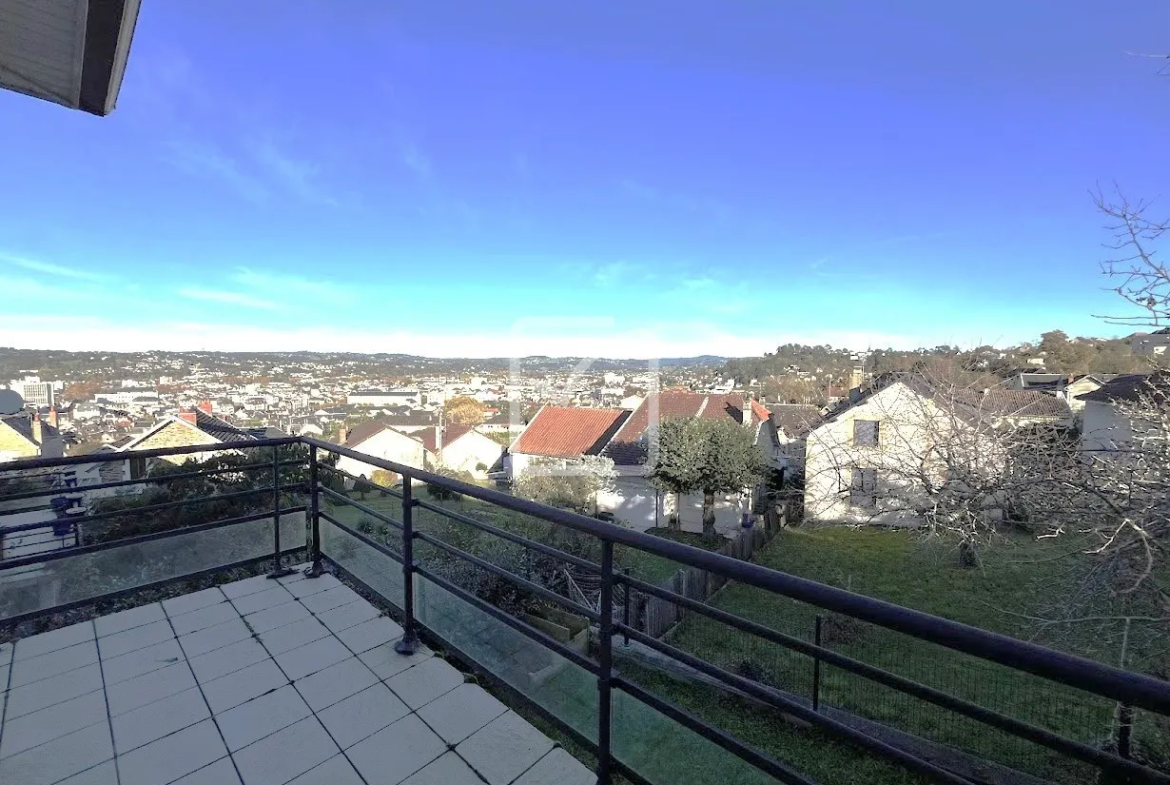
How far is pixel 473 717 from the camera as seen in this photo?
1.94 metres

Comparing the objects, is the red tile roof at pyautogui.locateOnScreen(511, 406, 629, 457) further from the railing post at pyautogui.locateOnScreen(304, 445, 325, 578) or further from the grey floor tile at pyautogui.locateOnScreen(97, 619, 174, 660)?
the grey floor tile at pyautogui.locateOnScreen(97, 619, 174, 660)

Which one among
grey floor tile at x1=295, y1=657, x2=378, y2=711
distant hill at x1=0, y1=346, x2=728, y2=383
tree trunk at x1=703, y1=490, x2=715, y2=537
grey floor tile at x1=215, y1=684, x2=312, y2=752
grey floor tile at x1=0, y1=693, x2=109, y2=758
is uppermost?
distant hill at x1=0, y1=346, x2=728, y2=383

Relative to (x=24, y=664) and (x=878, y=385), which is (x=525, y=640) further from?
(x=878, y=385)

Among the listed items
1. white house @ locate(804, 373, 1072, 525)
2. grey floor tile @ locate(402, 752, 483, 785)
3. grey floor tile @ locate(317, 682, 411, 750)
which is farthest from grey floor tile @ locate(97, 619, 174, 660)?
white house @ locate(804, 373, 1072, 525)

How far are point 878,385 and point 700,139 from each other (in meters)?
Answer: 10.1

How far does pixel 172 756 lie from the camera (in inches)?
68.5

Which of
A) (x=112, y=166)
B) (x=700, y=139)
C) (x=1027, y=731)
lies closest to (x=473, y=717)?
(x=1027, y=731)

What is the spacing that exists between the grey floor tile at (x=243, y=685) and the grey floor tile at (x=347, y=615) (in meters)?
0.34

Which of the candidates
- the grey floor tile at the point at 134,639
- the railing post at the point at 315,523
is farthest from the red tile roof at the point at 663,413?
the grey floor tile at the point at 134,639

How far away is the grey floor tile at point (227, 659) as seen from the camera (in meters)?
2.20

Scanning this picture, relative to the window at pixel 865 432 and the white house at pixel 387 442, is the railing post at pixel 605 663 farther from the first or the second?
the white house at pixel 387 442

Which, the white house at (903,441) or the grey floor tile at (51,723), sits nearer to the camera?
the grey floor tile at (51,723)

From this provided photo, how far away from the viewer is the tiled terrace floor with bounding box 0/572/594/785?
1689 millimetres

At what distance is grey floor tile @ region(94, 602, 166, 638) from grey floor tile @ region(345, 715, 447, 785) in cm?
165
